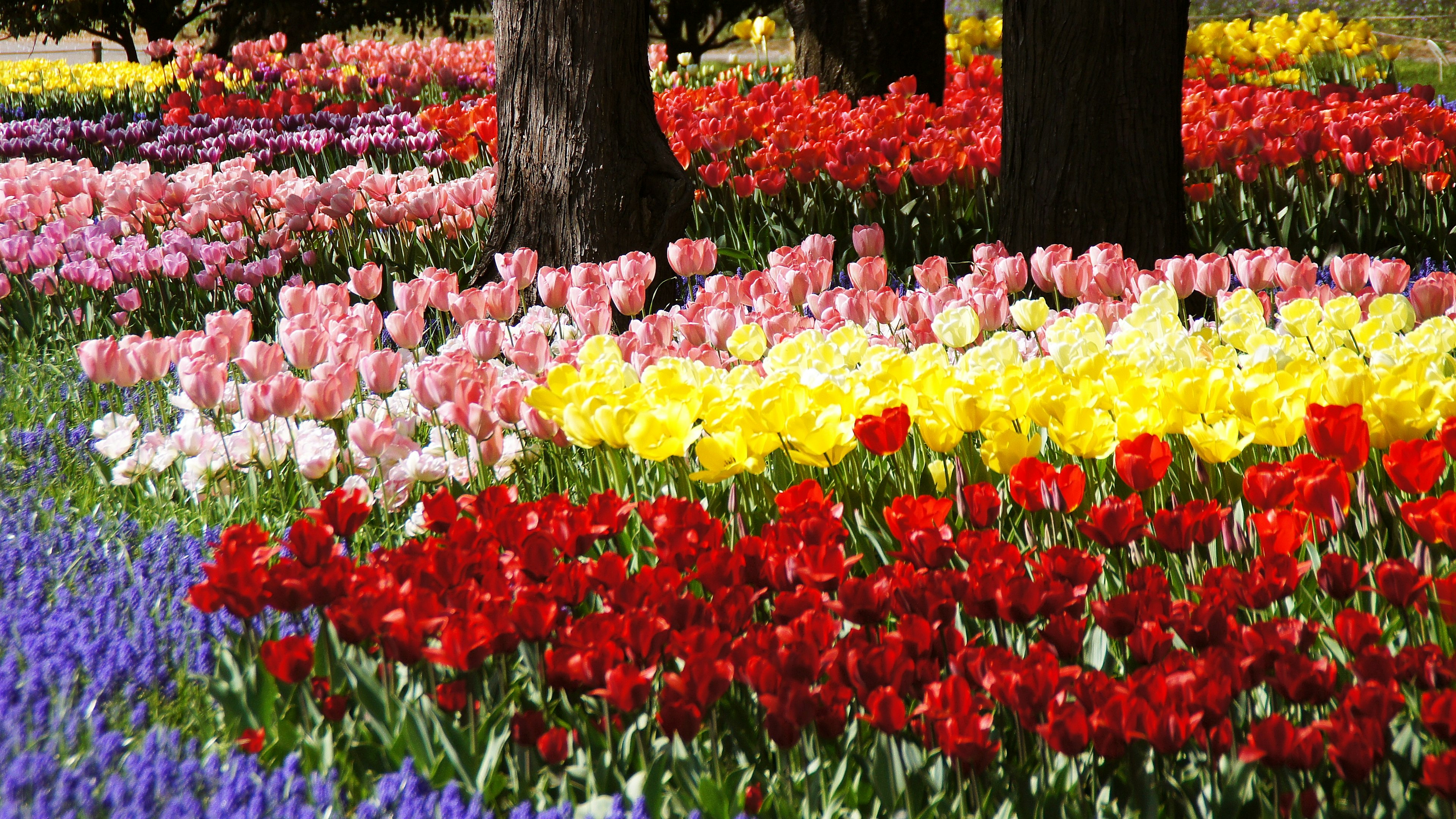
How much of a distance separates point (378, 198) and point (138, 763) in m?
3.78

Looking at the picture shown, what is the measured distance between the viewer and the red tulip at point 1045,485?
184 centimetres

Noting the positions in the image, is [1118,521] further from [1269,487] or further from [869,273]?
[869,273]

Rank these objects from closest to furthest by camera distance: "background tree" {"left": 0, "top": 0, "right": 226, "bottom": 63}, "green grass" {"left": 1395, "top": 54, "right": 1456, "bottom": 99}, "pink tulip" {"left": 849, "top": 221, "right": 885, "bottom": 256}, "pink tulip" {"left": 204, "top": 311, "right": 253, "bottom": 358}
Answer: "pink tulip" {"left": 204, "top": 311, "right": 253, "bottom": 358} < "pink tulip" {"left": 849, "top": 221, "right": 885, "bottom": 256} < "green grass" {"left": 1395, "top": 54, "right": 1456, "bottom": 99} < "background tree" {"left": 0, "top": 0, "right": 226, "bottom": 63}

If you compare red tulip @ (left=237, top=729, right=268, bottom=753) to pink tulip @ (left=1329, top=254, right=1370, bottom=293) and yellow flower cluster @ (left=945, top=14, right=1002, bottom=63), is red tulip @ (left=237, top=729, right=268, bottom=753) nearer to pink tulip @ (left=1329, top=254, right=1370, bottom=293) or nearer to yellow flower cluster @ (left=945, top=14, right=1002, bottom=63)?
pink tulip @ (left=1329, top=254, right=1370, bottom=293)

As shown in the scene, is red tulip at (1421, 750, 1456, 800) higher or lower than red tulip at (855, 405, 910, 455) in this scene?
lower

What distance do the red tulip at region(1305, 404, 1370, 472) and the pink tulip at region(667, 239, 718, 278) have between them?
208 cm

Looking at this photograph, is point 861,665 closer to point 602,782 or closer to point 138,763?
point 602,782

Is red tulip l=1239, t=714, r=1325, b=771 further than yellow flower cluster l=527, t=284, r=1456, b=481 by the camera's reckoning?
No

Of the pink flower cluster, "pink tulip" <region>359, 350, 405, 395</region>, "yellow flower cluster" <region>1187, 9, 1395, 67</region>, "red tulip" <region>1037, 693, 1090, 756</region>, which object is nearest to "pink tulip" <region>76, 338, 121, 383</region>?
"pink tulip" <region>359, 350, 405, 395</region>

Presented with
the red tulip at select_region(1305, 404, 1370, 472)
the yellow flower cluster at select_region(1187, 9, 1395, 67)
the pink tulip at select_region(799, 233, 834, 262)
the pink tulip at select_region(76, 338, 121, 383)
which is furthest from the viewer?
the yellow flower cluster at select_region(1187, 9, 1395, 67)

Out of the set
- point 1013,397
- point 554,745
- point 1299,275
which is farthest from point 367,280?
point 1299,275

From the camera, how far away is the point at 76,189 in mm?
5008

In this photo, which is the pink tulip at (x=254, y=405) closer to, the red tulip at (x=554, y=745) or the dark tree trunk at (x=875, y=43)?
the red tulip at (x=554, y=745)

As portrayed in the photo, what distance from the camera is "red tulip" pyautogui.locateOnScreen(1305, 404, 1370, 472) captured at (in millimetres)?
1854
